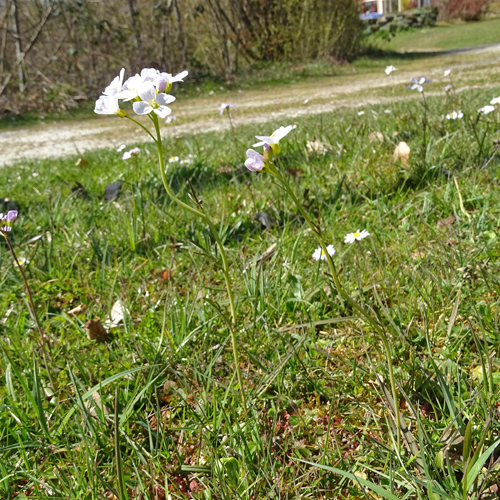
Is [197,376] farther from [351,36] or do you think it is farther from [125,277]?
[351,36]

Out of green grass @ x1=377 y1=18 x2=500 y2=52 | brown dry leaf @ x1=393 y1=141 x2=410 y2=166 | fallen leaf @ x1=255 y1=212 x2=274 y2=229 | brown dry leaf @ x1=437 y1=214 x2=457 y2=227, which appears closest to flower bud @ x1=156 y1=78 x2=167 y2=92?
fallen leaf @ x1=255 y1=212 x2=274 y2=229

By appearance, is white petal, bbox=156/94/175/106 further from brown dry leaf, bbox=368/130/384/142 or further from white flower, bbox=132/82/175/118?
brown dry leaf, bbox=368/130/384/142

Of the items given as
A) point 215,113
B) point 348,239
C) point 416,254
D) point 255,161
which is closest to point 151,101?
point 255,161

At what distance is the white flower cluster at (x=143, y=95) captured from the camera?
0.89 m

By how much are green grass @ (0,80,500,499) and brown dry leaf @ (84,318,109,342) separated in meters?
0.03

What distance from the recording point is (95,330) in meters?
1.57

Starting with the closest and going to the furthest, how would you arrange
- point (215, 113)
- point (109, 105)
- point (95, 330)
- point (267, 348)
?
point (109, 105), point (267, 348), point (95, 330), point (215, 113)

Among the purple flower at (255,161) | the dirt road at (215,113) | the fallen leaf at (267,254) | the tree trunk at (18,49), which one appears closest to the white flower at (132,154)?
the fallen leaf at (267,254)

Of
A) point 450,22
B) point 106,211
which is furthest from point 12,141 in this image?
point 450,22

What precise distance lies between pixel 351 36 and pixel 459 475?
17.7m

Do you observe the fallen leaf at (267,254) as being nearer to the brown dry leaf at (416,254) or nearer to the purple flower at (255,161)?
the brown dry leaf at (416,254)

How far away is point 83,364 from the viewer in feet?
4.71

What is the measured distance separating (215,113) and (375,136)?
615cm

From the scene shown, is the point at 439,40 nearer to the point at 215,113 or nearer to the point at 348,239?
the point at 215,113
